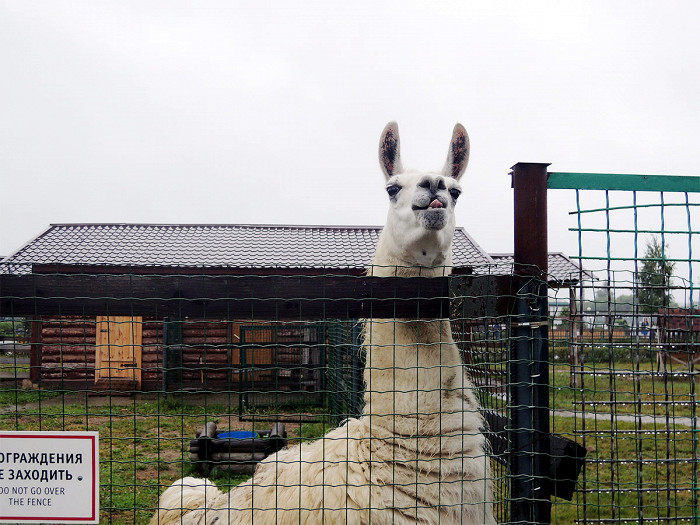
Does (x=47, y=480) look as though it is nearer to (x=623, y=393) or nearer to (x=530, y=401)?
(x=530, y=401)

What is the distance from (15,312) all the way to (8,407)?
39.0ft

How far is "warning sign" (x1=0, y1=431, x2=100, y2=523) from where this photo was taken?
2.50 meters

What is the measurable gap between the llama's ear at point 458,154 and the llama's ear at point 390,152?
310mm

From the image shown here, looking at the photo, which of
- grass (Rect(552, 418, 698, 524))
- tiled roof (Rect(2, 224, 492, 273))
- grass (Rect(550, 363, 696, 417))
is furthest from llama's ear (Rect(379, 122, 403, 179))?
tiled roof (Rect(2, 224, 492, 273))

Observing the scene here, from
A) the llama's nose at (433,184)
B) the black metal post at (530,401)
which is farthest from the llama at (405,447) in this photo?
the black metal post at (530,401)

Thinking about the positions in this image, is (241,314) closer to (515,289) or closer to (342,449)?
(342,449)

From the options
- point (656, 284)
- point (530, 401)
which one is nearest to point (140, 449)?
point (530, 401)

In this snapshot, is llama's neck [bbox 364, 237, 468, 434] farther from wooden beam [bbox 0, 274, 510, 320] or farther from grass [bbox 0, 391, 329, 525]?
grass [bbox 0, 391, 329, 525]

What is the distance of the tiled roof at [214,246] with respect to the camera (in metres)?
14.8

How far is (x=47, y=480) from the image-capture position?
2.51 metres

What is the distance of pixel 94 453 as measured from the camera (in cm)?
250

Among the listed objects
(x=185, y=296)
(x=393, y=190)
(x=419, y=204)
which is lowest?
(x=185, y=296)

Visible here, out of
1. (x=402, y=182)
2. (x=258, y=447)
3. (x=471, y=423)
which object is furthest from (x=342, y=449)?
(x=258, y=447)

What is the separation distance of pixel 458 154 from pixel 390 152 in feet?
1.38
